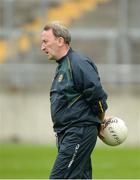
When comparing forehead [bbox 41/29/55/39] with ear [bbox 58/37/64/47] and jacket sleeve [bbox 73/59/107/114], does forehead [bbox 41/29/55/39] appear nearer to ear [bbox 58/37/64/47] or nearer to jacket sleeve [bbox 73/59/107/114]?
ear [bbox 58/37/64/47]

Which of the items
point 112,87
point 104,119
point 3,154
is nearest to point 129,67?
point 112,87

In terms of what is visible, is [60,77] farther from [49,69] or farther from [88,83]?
[49,69]

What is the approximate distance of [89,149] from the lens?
8.60m

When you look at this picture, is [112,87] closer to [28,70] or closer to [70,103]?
[28,70]

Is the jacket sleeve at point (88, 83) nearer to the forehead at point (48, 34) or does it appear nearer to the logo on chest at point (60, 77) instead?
the logo on chest at point (60, 77)

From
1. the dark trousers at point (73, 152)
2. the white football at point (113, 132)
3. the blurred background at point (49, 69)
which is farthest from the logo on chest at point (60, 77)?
the blurred background at point (49, 69)

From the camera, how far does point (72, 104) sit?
8.51 metres

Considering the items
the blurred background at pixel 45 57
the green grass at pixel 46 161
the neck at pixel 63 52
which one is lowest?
the green grass at pixel 46 161

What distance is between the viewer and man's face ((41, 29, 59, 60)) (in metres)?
8.57

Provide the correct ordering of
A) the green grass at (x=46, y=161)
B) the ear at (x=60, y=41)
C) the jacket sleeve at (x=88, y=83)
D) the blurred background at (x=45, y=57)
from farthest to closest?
the blurred background at (x=45, y=57) < the green grass at (x=46, y=161) < the ear at (x=60, y=41) < the jacket sleeve at (x=88, y=83)

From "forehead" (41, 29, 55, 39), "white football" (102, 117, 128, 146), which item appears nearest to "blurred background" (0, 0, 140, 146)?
"white football" (102, 117, 128, 146)

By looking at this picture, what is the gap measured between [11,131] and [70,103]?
11423 mm

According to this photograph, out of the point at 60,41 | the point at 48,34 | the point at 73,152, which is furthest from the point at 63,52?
the point at 73,152

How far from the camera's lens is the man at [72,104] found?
8.46 metres
